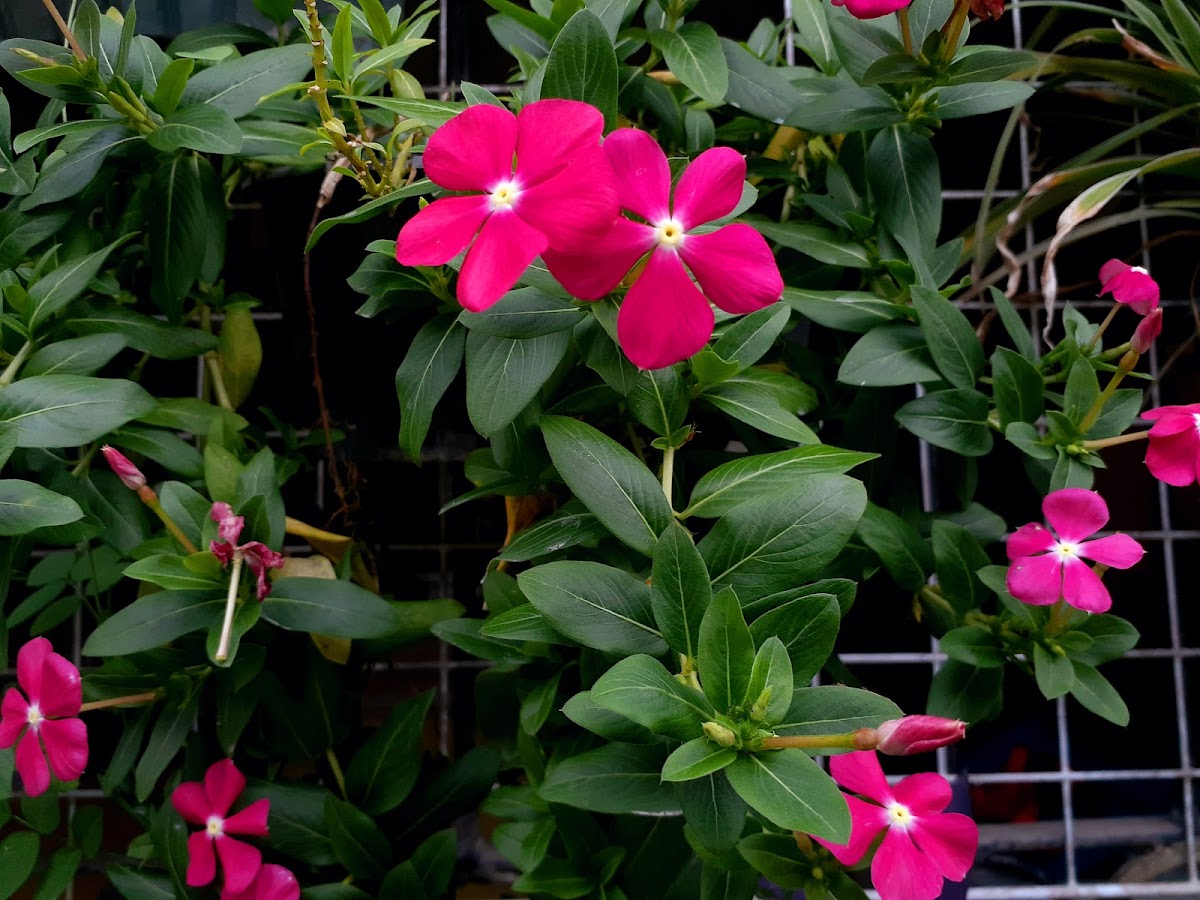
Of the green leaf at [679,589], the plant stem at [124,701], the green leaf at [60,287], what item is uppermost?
the green leaf at [60,287]

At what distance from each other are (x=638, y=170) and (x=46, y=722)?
56 centimetres

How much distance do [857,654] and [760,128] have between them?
54 cm

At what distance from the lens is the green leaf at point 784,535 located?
1.95ft

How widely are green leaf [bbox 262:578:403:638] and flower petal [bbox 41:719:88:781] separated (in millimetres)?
145

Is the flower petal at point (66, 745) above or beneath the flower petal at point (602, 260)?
beneath

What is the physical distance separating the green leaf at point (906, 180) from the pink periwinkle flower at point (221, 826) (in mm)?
670

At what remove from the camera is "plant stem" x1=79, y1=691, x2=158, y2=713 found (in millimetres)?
732

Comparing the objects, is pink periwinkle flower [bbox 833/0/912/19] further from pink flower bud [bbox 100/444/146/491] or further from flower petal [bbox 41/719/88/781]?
flower petal [bbox 41/719/88/781]

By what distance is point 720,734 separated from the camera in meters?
0.52

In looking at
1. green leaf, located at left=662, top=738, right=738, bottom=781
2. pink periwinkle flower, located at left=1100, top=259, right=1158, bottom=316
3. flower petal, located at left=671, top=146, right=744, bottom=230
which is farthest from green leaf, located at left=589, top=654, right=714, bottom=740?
pink periwinkle flower, located at left=1100, top=259, right=1158, bottom=316

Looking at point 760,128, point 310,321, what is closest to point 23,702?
point 310,321

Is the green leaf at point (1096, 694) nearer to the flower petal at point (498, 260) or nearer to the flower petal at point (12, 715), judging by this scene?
the flower petal at point (498, 260)

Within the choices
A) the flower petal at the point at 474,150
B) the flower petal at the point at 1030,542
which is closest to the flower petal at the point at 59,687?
the flower petal at the point at 474,150

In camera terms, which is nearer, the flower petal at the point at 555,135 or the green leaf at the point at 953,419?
the flower petal at the point at 555,135
